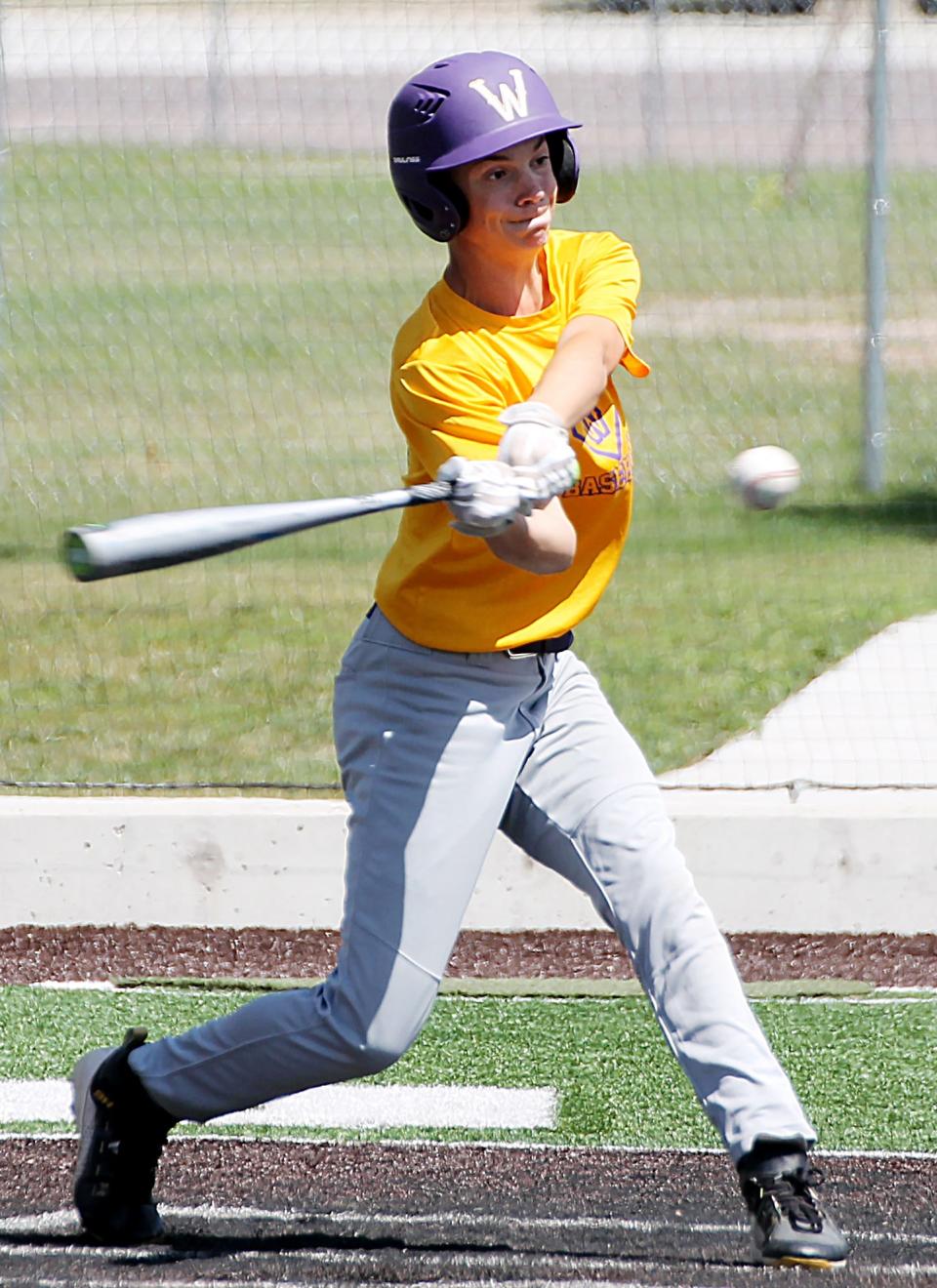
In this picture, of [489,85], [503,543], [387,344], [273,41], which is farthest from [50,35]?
[503,543]

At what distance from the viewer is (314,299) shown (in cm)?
934

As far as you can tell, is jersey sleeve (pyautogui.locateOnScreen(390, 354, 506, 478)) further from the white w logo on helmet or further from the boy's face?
Result: the white w logo on helmet

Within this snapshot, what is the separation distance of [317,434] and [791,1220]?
21.0 feet

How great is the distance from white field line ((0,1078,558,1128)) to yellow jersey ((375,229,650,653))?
1.47m

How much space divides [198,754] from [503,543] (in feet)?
13.0

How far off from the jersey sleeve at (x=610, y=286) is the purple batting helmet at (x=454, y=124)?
0.77ft

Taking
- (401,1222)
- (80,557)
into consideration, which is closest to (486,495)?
(80,557)

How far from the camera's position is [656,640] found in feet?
26.3

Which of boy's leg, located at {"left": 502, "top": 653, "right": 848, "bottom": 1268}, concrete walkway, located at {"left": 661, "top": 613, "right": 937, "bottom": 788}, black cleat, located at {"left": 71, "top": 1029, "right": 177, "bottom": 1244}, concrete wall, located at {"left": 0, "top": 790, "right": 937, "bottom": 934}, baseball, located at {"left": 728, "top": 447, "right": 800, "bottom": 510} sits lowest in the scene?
concrete walkway, located at {"left": 661, "top": 613, "right": 937, "bottom": 788}

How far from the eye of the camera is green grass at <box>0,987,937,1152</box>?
4.27 metres

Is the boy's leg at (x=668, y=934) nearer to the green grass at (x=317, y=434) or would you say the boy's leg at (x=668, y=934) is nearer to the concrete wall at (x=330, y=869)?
the concrete wall at (x=330, y=869)

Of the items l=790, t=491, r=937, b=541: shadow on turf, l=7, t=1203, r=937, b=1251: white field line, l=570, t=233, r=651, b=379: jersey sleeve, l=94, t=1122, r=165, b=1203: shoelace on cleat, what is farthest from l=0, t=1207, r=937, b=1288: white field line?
l=790, t=491, r=937, b=541: shadow on turf

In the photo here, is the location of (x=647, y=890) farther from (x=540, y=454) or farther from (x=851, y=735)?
(x=851, y=735)

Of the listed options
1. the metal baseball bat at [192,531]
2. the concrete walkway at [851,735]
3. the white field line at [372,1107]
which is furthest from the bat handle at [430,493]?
the concrete walkway at [851,735]
